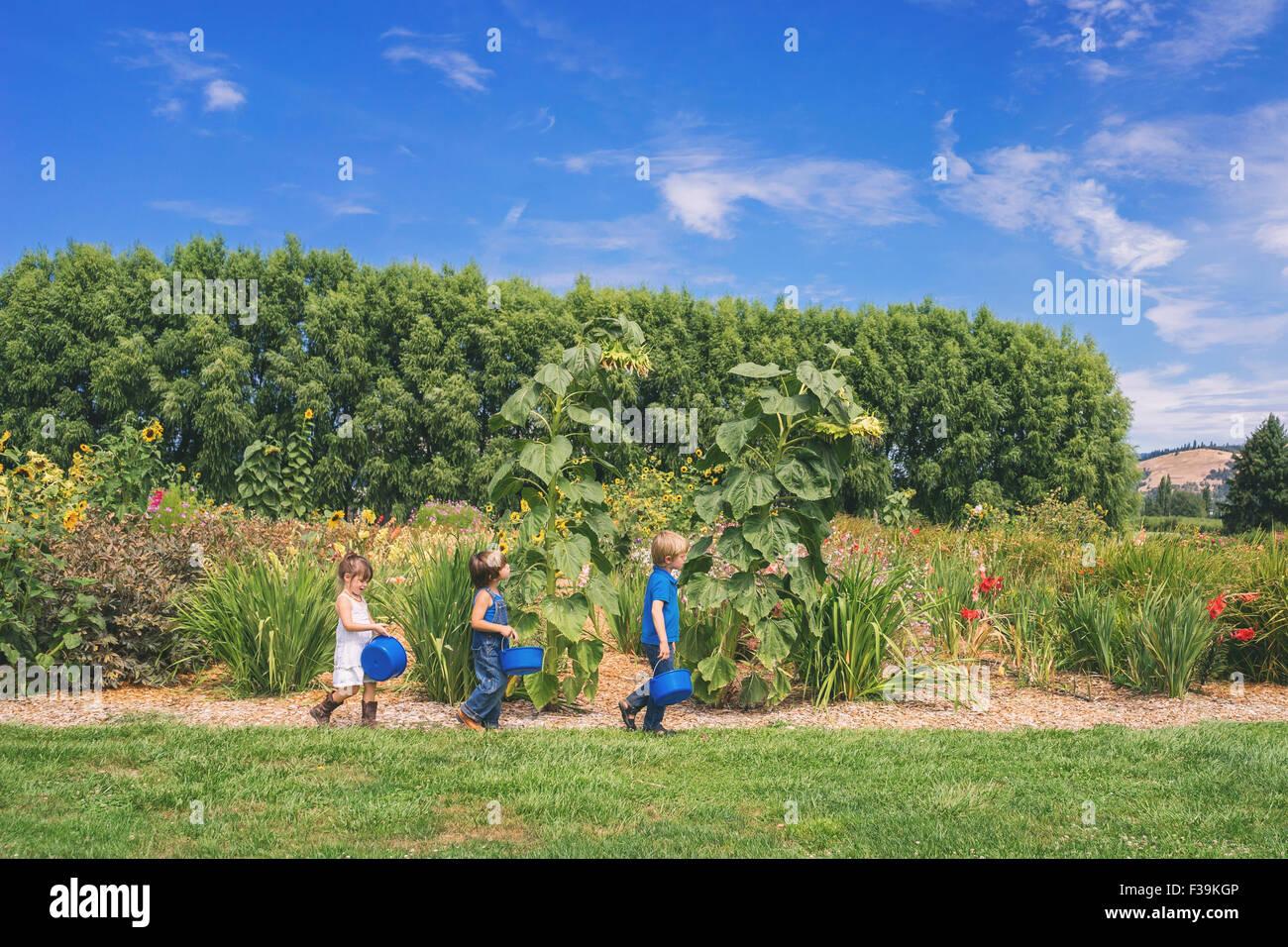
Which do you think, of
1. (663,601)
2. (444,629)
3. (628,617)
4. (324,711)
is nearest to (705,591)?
(663,601)

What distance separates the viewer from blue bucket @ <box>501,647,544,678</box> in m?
5.06

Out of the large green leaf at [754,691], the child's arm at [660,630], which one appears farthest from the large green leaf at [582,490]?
the large green leaf at [754,691]

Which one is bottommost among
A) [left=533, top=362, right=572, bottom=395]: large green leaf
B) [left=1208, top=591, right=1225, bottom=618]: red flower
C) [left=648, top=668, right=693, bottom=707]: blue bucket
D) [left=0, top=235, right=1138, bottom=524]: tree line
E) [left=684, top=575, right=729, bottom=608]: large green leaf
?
[left=648, top=668, right=693, bottom=707]: blue bucket

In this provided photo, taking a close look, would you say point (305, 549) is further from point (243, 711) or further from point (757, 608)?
point (757, 608)

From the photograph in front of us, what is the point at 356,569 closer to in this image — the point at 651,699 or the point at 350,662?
the point at 350,662

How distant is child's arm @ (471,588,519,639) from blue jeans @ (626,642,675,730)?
795 mm

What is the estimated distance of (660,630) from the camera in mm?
5242

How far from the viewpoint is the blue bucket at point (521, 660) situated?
16.6 ft

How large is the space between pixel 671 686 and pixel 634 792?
0.91 meters

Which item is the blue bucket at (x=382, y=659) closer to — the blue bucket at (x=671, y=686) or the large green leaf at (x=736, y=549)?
the blue bucket at (x=671, y=686)

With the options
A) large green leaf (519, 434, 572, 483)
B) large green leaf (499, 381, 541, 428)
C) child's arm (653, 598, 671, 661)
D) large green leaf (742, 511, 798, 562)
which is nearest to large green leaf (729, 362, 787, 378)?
large green leaf (742, 511, 798, 562)

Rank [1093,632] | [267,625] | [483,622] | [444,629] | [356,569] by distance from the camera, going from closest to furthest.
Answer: [483,622] → [356,569] → [444,629] → [267,625] → [1093,632]

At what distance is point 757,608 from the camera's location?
17.4 ft

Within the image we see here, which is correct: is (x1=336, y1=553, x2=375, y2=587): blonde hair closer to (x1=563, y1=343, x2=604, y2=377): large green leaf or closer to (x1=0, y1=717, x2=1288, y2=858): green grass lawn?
(x1=0, y1=717, x2=1288, y2=858): green grass lawn
